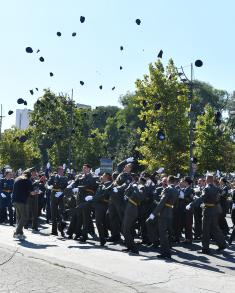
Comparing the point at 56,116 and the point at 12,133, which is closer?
the point at 56,116

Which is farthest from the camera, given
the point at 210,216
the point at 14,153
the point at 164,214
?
the point at 14,153

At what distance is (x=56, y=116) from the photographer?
43969 millimetres

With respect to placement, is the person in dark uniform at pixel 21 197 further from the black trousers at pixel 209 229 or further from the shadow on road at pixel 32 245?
the black trousers at pixel 209 229

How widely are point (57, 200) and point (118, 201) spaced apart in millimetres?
2381

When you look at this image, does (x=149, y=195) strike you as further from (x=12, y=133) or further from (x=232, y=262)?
(x=12, y=133)

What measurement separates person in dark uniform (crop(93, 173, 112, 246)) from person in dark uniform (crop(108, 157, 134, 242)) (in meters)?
0.17

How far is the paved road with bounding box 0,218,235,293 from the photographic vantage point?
747cm

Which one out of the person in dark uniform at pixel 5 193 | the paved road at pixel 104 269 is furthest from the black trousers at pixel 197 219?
the person in dark uniform at pixel 5 193

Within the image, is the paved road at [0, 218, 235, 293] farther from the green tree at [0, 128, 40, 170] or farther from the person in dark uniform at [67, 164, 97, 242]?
the green tree at [0, 128, 40, 170]

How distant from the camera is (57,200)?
1360 centimetres

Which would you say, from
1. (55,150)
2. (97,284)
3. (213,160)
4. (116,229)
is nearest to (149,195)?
(116,229)

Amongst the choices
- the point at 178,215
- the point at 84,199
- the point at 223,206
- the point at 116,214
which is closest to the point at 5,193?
the point at 84,199

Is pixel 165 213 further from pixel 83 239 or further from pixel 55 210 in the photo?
A: pixel 55 210

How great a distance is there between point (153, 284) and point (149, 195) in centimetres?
503
